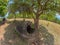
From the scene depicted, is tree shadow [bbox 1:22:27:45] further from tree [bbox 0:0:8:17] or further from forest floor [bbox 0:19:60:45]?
tree [bbox 0:0:8:17]

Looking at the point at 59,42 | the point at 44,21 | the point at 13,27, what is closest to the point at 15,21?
the point at 13,27

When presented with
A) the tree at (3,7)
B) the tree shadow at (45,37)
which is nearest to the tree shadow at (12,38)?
the tree shadow at (45,37)

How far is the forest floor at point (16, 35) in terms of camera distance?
660 inches

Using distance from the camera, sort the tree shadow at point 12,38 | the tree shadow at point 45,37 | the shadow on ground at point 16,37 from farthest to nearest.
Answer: the tree shadow at point 45,37 → the shadow on ground at point 16,37 → the tree shadow at point 12,38

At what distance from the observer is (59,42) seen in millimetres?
18125

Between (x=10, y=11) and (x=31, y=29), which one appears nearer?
(x=10, y=11)

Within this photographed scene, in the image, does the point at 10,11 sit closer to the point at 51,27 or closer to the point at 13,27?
the point at 13,27

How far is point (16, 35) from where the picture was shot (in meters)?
17.4

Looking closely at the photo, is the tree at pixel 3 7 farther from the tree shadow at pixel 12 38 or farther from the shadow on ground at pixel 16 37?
the tree shadow at pixel 12 38

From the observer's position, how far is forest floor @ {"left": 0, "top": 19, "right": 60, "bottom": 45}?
55.0 feet

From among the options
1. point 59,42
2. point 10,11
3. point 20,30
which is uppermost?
point 10,11

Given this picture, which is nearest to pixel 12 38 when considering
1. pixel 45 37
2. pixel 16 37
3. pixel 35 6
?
pixel 16 37

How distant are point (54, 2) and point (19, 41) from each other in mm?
4175

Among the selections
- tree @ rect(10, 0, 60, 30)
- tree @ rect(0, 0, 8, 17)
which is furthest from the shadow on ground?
tree @ rect(10, 0, 60, 30)
